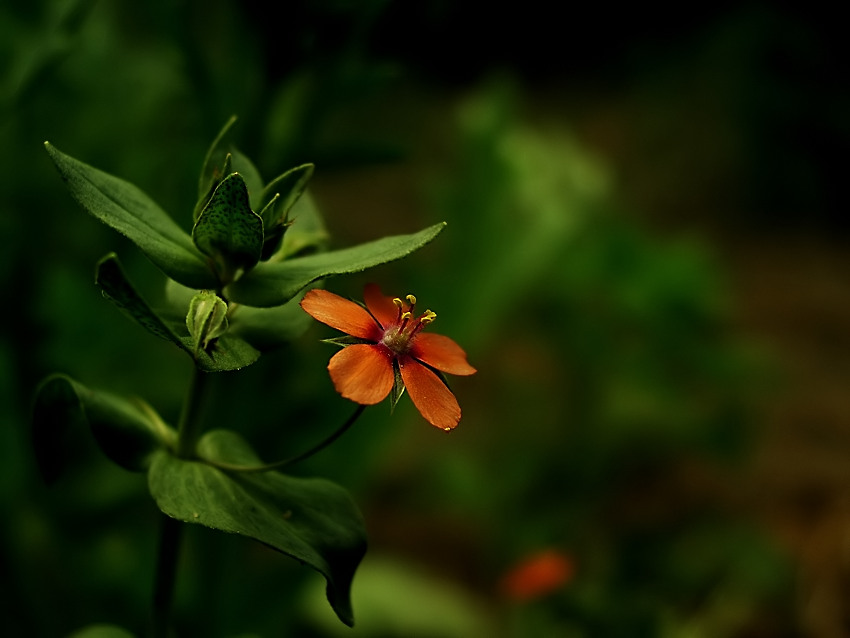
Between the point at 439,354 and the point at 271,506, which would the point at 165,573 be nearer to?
the point at 271,506

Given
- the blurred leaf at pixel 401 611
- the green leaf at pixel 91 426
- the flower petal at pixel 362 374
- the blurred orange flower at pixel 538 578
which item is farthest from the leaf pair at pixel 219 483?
the blurred leaf at pixel 401 611

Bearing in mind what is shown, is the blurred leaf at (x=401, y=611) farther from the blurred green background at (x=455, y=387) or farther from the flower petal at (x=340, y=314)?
the flower petal at (x=340, y=314)

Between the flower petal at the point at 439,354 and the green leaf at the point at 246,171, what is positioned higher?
the green leaf at the point at 246,171

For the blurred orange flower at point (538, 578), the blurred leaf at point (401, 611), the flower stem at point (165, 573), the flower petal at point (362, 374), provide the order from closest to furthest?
the flower petal at point (362, 374), the flower stem at point (165, 573), the blurred orange flower at point (538, 578), the blurred leaf at point (401, 611)

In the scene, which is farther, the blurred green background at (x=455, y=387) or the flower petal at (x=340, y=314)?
the blurred green background at (x=455, y=387)

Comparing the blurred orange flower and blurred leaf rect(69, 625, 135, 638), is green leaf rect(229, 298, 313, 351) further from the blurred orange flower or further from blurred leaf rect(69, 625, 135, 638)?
the blurred orange flower

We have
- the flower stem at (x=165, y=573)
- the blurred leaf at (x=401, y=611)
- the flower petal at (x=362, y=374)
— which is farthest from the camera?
the blurred leaf at (x=401, y=611)

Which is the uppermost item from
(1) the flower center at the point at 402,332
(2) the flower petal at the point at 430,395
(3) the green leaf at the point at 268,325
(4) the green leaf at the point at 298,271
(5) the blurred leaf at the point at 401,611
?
(4) the green leaf at the point at 298,271

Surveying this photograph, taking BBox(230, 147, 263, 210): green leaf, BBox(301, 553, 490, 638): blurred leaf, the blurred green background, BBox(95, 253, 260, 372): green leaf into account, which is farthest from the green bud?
BBox(301, 553, 490, 638): blurred leaf
